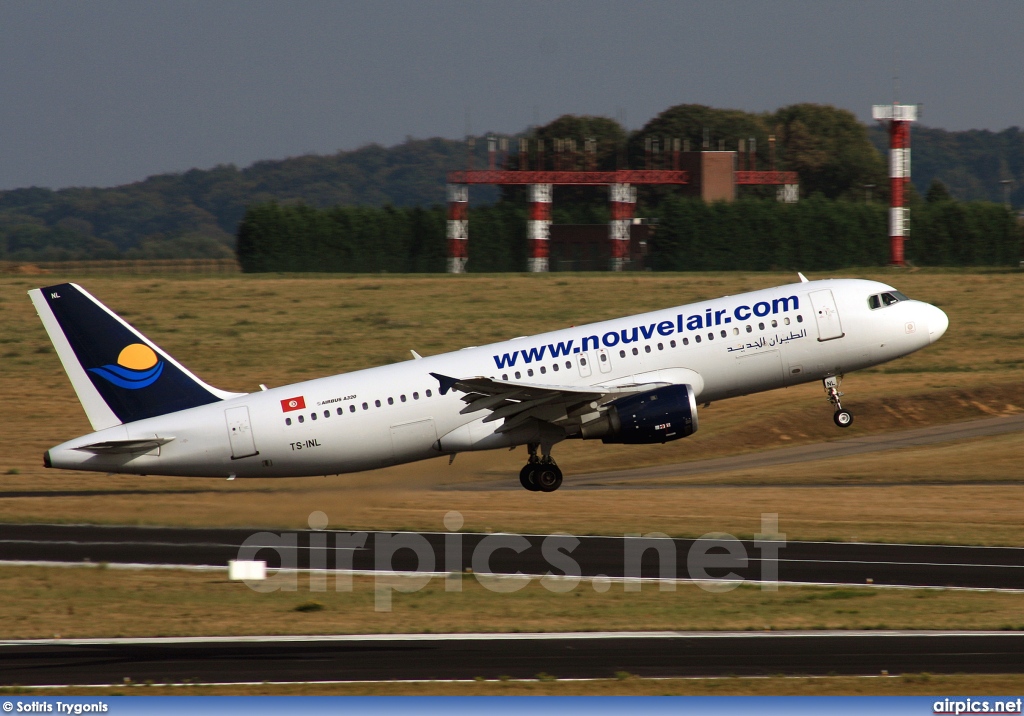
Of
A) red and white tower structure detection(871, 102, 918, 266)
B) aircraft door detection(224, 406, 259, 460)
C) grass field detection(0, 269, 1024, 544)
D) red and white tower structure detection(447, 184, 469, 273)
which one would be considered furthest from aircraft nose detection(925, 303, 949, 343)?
red and white tower structure detection(447, 184, 469, 273)

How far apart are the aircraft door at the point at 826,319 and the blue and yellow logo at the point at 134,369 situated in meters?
18.3

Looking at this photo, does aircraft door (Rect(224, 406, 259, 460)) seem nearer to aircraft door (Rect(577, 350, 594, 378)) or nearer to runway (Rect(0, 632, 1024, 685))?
runway (Rect(0, 632, 1024, 685))

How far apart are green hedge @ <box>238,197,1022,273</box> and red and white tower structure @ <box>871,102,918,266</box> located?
449 inches

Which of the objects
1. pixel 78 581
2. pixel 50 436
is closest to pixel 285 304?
pixel 50 436

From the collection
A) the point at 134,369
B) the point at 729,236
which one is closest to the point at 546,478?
the point at 134,369

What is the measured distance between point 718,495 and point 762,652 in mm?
19535

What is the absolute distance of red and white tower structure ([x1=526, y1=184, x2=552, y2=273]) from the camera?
375 feet

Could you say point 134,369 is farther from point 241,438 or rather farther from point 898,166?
point 898,166

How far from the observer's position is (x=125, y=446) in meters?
34.8

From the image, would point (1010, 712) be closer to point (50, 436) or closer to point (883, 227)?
point (50, 436)

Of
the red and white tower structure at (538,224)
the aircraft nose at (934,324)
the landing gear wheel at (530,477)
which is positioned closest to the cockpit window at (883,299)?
the aircraft nose at (934,324)

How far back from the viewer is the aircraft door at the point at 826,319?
34.9 m

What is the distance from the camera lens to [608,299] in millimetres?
80000

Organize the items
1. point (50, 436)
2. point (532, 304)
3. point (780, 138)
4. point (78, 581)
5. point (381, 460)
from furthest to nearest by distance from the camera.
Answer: point (780, 138), point (532, 304), point (50, 436), point (381, 460), point (78, 581)
